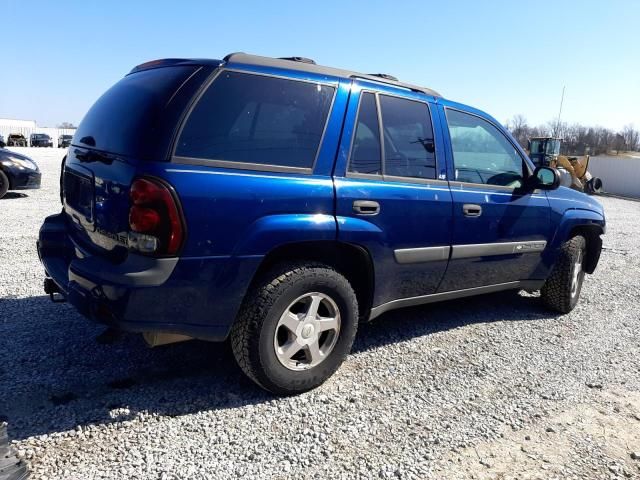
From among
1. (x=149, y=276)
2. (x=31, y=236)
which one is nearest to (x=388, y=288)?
(x=149, y=276)

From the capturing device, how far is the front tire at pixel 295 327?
2734mm

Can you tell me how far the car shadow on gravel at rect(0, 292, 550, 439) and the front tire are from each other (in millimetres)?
233

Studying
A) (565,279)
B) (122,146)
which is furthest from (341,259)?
(565,279)

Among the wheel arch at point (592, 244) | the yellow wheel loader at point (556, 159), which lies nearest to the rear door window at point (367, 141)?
the wheel arch at point (592, 244)

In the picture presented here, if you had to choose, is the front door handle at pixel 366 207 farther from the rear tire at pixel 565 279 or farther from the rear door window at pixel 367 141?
the rear tire at pixel 565 279

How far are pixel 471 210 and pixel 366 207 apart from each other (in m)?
1.08

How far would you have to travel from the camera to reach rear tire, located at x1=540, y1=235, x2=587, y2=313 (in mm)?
4645

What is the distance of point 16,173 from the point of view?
10297 mm

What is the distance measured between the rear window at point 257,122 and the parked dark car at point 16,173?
9.61 m

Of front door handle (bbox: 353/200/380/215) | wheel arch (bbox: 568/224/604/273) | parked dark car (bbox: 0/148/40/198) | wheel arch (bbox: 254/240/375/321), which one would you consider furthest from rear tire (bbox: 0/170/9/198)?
wheel arch (bbox: 568/224/604/273)

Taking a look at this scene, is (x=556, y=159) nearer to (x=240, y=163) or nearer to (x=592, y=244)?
(x=592, y=244)

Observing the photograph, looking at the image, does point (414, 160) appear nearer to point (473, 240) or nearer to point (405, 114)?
point (405, 114)

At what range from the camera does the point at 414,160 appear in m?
3.46

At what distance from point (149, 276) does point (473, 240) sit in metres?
2.44
